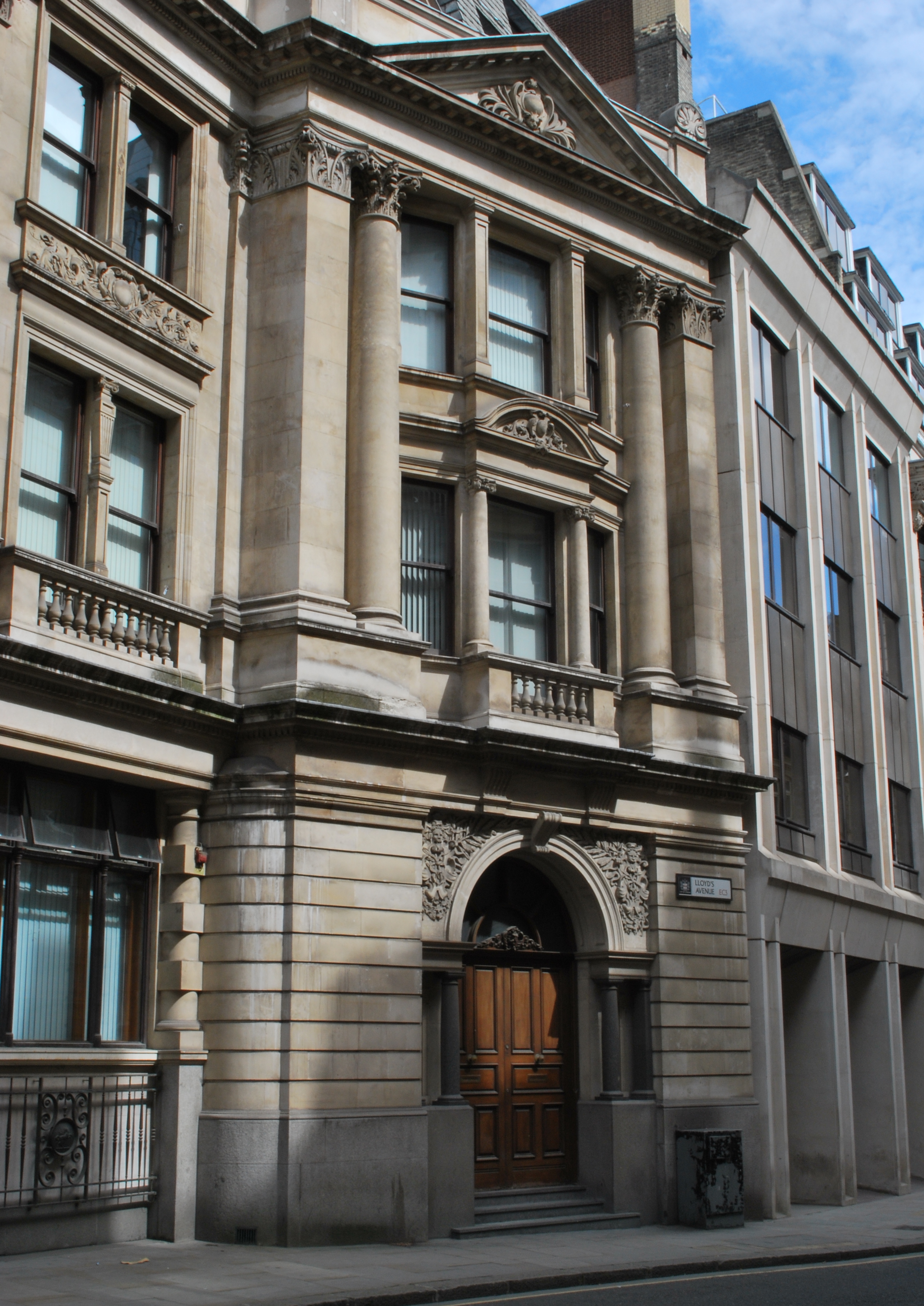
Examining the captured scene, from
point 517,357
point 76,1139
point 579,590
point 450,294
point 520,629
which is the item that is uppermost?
point 450,294

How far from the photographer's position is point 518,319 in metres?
21.5

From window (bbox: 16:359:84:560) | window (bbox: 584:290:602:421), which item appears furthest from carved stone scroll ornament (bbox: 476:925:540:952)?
window (bbox: 584:290:602:421)

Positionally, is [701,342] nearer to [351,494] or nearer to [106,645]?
[351,494]

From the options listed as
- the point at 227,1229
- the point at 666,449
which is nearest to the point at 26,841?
the point at 227,1229

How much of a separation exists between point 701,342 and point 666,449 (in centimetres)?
193

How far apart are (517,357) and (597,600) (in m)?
3.84

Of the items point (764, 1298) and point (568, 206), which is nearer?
point (764, 1298)

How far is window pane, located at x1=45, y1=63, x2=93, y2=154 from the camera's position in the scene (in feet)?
54.5

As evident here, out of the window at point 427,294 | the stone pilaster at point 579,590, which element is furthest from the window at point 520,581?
the window at point 427,294

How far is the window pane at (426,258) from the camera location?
20.4m

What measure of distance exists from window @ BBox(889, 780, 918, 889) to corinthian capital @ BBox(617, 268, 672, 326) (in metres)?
13.1

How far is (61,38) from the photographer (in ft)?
54.1

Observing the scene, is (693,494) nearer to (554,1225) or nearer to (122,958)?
(554,1225)

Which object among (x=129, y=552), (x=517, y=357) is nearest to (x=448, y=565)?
(x=517, y=357)
